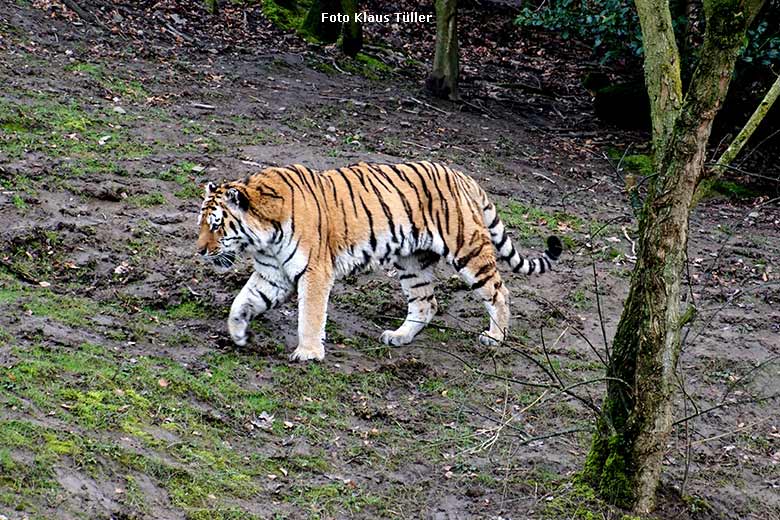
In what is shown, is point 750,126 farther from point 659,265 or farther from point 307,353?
point 307,353

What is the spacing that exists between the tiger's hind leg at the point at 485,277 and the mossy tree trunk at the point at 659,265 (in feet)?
8.13

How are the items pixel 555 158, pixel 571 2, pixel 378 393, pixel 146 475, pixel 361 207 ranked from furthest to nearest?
pixel 571 2
pixel 555 158
pixel 361 207
pixel 378 393
pixel 146 475

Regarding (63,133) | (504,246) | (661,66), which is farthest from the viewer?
(63,133)

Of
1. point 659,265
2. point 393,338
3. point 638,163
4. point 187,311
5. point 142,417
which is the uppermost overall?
point 659,265

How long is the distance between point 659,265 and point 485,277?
9.43ft

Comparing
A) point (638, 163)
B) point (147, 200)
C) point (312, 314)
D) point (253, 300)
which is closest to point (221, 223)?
point (253, 300)

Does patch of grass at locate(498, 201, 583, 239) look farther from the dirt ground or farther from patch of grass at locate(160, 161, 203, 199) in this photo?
patch of grass at locate(160, 161, 203, 199)

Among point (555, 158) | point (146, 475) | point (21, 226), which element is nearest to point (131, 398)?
point (146, 475)

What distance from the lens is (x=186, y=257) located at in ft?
27.8

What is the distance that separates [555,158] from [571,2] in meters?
3.03

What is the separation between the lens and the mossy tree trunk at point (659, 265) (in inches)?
198

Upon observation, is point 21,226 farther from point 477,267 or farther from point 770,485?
point 770,485

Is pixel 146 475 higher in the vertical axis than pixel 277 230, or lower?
lower

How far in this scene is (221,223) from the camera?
7.45m
